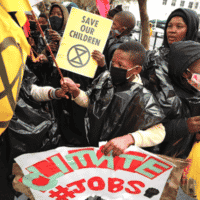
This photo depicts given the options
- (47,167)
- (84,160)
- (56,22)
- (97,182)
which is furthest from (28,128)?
(56,22)

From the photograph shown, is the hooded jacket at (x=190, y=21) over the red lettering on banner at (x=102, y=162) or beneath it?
over

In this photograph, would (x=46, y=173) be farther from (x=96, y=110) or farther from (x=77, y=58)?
(x=77, y=58)

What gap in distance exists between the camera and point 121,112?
1.29 metres

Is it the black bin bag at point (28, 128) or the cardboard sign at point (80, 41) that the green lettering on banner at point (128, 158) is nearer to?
the black bin bag at point (28, 128)

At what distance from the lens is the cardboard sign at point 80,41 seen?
1.61 metres

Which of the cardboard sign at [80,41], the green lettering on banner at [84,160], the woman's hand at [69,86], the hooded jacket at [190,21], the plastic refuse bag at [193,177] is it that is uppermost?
the hooded jacket at [190,21]

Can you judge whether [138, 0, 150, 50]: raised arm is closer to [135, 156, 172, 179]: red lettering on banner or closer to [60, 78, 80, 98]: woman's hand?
[60, 78, 80, 98]: woman's hand

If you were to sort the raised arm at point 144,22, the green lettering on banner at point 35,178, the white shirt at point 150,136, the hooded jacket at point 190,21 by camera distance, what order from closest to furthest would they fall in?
the green lettering on banner at point 35,178, the white shirt at point 150,136, the hooded jacket at point 190,21, the raised arm at point 144,22

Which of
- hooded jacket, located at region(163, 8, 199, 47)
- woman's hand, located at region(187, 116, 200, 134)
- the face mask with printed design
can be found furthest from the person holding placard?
hooded jacket, located at region(163, 8, 199, 47)

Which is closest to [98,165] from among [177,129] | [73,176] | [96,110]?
[73,176]

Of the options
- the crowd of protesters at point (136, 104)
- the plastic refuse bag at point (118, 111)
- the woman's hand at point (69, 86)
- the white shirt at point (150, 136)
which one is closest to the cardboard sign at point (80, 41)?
the crowd of protesters at point (136, 104)

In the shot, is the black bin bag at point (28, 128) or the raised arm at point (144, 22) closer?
the black bin bag at point (28, 128)

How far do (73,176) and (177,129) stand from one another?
2.57 feet

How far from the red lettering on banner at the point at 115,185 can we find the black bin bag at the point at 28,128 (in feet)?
1.86
